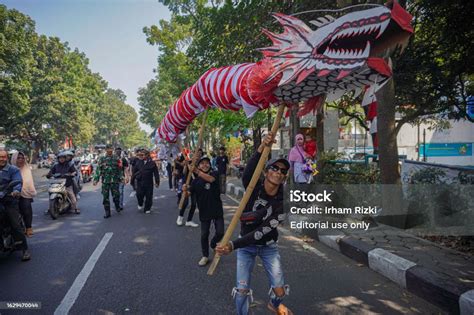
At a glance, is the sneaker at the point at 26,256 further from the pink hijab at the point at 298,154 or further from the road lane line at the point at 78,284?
the pink hijab at the point at 298,154

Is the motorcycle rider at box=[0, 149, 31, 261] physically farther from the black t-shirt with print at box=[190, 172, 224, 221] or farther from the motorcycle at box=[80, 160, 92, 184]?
the motorcycle at box=[80, 160, 92, 184]

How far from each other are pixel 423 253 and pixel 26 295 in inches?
211

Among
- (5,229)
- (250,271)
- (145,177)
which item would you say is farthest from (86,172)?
(250,271)

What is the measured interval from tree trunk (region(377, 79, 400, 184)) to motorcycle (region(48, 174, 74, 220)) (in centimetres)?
766

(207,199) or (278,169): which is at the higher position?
(278,169)

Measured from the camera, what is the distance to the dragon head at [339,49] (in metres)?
2.30

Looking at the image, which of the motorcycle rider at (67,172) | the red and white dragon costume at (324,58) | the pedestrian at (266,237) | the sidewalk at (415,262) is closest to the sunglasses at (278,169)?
the pedestrian at (266,237)

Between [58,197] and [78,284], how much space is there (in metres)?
5.03

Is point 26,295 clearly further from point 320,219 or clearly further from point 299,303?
point 320,219

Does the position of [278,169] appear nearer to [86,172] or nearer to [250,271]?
[250,271]

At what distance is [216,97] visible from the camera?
4164 mm

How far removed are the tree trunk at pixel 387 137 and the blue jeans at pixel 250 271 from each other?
13.0 feet

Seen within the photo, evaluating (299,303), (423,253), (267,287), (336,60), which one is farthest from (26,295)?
(423,253)

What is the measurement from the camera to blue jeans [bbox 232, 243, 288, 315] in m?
3.01
